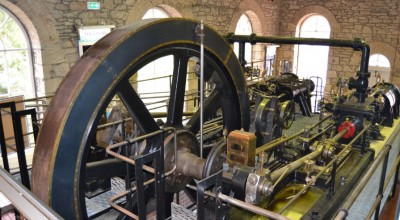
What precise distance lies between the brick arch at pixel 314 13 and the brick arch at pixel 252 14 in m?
1.19

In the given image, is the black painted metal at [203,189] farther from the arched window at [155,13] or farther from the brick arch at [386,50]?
the brick arch at [386,50]

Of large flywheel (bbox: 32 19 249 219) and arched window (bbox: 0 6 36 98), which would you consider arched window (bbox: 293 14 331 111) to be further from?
large flywheel (bbox: 32 19 249 219)

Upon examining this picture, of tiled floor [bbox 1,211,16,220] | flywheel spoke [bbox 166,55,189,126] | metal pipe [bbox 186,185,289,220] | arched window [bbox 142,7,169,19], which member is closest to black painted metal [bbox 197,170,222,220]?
metal pipe [bbox 186,185,289,220]

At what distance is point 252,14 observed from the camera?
10.2 meters

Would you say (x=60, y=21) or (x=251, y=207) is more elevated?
(x=60, y=21)

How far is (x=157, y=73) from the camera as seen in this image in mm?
7633

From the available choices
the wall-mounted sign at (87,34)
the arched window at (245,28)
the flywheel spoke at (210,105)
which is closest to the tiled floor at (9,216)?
the flywheel spoke at (210,105)

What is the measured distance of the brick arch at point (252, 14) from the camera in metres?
9.30

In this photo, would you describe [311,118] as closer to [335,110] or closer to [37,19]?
[335,110]

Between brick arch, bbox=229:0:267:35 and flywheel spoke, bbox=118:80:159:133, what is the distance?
7273mm

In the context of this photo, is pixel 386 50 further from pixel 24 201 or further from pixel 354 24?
pixel 24 201

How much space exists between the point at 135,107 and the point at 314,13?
32.3ft

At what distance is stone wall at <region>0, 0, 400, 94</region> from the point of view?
17.4ft

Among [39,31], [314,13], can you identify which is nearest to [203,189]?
[39,31]
